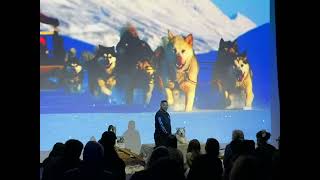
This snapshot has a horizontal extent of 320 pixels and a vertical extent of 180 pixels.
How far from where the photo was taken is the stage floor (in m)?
9.30

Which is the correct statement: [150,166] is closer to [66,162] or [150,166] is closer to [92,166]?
[92,166]

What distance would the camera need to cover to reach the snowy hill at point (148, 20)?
372 inches

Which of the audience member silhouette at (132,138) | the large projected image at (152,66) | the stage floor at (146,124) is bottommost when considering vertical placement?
the audience member silhouette at (132,138)

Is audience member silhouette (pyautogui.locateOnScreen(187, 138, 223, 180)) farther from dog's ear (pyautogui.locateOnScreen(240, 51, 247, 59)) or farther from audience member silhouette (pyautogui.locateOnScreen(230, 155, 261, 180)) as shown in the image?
dog's ear (pyautogui.locateOnScreen(240, 51, 247, 59))

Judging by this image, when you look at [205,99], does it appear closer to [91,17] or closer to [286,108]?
[91,17]

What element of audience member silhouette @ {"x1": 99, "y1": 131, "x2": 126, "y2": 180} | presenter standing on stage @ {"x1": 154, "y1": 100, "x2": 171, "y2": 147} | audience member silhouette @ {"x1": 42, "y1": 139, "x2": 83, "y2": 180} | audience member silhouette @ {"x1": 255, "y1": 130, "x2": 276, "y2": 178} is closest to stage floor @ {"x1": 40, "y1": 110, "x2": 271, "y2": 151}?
presenter standing on stage @ {"x1": 154, "y1": 100, "x2": 171, "y2": 147}

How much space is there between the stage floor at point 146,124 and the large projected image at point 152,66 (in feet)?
0.06

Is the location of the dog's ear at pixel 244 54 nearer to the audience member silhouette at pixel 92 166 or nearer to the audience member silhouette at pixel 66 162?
the audience member silhouette at pixel 66 162

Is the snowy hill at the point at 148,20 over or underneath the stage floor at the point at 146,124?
over

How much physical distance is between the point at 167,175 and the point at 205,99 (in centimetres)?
668

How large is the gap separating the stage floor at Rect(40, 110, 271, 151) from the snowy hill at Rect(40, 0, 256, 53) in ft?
4.10

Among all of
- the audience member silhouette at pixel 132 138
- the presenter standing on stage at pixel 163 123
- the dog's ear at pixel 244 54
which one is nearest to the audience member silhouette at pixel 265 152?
the presenter standing on stage at pixel 163 123
